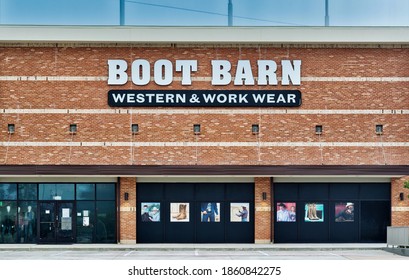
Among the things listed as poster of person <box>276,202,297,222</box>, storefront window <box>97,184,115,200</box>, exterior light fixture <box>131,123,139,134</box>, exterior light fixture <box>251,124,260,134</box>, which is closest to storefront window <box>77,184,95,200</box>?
storefront window <box>97,184,115,200</box>

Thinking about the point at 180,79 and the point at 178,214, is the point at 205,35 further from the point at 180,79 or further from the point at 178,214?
the point at 178,214

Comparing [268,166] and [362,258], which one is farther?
[268,166]

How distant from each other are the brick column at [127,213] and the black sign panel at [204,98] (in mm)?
3823

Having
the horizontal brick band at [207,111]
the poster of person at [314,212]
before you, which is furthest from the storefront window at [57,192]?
the poster of person at [314,212]

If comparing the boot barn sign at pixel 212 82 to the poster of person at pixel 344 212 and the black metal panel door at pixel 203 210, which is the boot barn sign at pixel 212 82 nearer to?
the black metal panel door at pixel 203 210

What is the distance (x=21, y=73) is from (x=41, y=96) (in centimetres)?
147

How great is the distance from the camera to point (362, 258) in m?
29.1

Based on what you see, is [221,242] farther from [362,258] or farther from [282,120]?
[362,258]

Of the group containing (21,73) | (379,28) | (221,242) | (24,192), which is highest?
(379,28)

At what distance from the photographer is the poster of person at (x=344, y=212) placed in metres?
36.3

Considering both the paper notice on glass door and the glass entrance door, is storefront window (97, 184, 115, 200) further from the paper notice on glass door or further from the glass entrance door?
the paper notice on glass door

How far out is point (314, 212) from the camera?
119 feet

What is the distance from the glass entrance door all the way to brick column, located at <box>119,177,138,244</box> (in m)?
2.46
